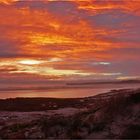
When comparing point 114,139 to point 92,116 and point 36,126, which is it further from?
point 36,126

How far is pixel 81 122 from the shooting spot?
2055 cm

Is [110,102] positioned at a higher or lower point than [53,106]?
higher

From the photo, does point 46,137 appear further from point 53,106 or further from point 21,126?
point 53,106

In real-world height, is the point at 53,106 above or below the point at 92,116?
below

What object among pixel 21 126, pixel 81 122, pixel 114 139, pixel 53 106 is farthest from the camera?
pixel 53 106

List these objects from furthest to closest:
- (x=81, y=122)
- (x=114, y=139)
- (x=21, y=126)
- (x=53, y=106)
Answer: (x=53, y=106), (x=21, y=126), (x=81, y=122), (x=114, y=139)

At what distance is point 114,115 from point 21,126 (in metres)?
4.41

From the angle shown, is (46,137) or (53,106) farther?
(53,106)

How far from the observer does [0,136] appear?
2147 centimetres

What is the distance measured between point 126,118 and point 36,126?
12.9 ft

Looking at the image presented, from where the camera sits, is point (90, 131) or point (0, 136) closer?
point (90, 131)

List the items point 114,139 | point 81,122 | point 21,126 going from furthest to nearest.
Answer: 1. point 21,126
2. point 81,122
3. point 114,139

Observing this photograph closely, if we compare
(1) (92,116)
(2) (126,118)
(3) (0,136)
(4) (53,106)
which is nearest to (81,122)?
(1) (92,116)

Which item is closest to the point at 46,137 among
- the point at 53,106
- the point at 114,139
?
the point at 114,139
